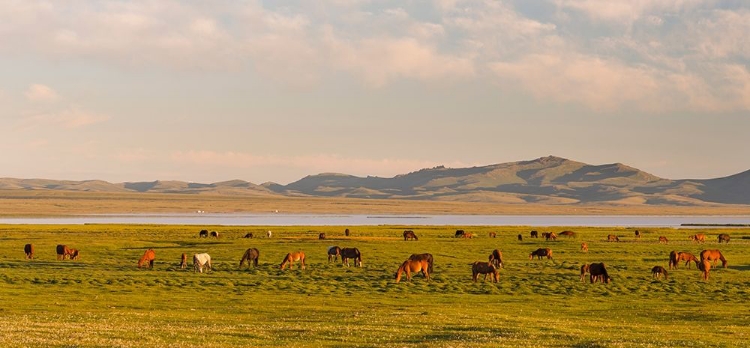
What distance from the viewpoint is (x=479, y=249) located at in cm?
6850

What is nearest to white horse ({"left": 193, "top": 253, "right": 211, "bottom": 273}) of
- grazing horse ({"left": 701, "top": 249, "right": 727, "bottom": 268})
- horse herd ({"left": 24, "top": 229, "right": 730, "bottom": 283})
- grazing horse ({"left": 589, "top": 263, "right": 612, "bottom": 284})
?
horse herd ({"left": 24, "top": 229, "right": 730, "bottom": 283})

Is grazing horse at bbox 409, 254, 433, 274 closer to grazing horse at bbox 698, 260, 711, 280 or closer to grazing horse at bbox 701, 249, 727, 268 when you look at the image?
grazing horse at bbox 698, 260, 711, 280

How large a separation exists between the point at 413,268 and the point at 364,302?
8581mm

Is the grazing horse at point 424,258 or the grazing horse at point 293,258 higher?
the grazing horse at point 424,258

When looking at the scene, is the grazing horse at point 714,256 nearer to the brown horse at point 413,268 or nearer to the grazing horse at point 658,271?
the grazing horse at point 658,271

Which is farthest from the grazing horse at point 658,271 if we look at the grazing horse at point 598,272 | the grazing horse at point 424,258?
the grazing horse at point 424,258

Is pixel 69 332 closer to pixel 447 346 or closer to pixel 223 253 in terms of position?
pixel 447 346

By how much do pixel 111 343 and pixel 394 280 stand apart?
2448cm

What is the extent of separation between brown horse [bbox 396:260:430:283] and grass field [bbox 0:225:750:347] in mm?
564

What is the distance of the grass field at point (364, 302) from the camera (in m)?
24.4

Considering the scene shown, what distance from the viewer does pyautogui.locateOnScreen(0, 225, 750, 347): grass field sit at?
2436cm

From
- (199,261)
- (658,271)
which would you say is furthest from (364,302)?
(658,271)

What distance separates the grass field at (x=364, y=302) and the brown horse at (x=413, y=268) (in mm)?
564

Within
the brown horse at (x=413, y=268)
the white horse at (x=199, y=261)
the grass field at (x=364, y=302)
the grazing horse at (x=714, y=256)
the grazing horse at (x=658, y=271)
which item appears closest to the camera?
the grass field at (x=364, y=302)
